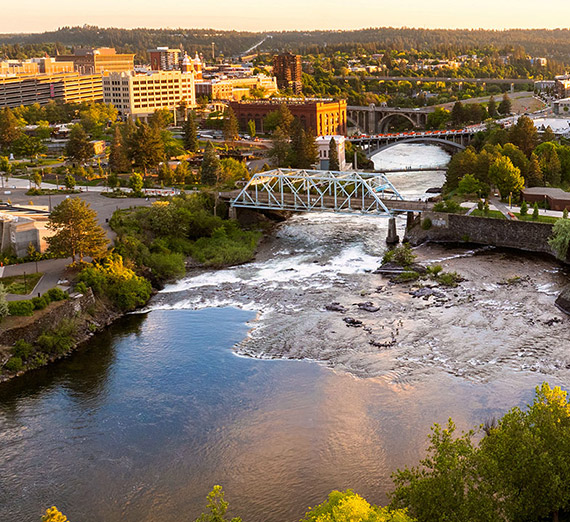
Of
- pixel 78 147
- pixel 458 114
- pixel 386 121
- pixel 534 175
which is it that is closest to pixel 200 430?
pixel 534 175

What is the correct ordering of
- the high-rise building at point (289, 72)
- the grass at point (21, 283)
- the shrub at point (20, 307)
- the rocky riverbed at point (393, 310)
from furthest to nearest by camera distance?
the high-rise building at point (289, 72)
the grass at point (21, 283)
the shrub at point (20, 307)
the rocky riverbed at point (393, 310)

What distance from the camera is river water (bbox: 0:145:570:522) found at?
955 inches

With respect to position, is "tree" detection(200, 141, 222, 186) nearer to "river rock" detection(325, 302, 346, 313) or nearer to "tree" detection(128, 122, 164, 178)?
"tree" detection(128, 122, 164, 178)

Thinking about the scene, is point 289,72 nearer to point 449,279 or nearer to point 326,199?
point 326,199

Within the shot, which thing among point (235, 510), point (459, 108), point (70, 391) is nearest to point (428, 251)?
point (70, 391)

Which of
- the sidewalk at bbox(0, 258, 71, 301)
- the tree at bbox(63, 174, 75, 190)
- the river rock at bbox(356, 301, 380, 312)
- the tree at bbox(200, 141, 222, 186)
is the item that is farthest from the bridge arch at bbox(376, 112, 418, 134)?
the sidewalk at bbox(0, 258, 71, 301)

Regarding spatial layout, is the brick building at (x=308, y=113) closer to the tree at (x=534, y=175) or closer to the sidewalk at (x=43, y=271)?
the tree at (x=534, y=175)

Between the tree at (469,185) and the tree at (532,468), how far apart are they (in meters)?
40.8

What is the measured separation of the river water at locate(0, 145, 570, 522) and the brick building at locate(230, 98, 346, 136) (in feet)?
192

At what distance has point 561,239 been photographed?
4619cm

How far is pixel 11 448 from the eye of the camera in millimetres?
26625

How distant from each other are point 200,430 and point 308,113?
7625 cm

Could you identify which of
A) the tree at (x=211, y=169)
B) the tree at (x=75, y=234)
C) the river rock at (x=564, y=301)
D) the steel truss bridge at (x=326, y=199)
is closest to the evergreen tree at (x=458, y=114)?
the steel truss bridge at (x=326, y=199)

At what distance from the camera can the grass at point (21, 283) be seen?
37719 mm
